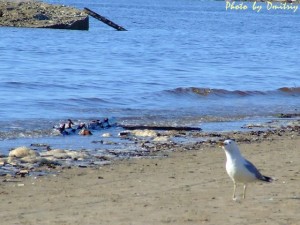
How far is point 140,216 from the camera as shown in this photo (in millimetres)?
7797

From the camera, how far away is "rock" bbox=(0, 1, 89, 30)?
51.2 metres

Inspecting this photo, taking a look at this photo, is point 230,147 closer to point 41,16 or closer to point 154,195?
point 154,195

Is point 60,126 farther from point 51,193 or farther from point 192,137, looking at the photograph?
point 51,193

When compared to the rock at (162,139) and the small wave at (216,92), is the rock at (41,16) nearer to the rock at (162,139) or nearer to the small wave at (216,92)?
the small wave at (216,92)

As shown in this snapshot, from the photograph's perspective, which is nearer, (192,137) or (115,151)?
Result: (115,151)

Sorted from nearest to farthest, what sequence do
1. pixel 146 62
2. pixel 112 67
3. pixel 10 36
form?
pixel 112 67 → pixel 146 62 → pixel 10 36

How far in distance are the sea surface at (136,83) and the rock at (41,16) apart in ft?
16.3

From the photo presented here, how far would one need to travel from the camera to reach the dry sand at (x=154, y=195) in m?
7.77

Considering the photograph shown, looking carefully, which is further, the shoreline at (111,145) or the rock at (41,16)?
the rock at (41,16)

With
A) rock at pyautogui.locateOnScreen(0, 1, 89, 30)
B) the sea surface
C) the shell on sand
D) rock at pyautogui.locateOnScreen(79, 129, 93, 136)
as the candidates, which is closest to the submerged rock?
rock at pyautogui.locateOnScreen(79, 129, 93, 136)

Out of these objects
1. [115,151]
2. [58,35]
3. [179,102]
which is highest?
[115,151]

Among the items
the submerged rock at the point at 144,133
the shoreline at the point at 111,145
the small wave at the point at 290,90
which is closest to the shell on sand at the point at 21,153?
the shoreline at the point at 111,145

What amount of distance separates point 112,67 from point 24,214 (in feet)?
70.0

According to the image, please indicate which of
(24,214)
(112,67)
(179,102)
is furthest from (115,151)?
(112,67)
